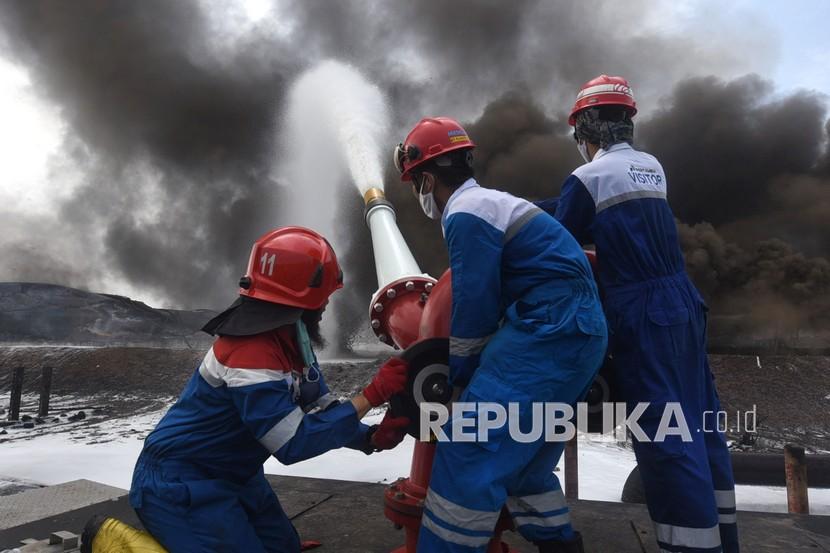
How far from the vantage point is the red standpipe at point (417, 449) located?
2174 millimetres

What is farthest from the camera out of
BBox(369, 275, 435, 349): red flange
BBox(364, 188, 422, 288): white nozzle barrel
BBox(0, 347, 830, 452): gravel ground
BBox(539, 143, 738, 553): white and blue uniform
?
BBox(0, 347, 830, 452): gravel ground

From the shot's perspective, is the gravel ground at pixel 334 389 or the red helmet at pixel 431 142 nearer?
the red helmet at pixel 431 142

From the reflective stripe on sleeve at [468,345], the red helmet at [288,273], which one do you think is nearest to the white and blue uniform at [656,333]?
the reflective stripe on sleeve at [468,345]

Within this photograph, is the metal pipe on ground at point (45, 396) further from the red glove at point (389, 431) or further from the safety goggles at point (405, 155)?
the safety goggles at point (405, 155)

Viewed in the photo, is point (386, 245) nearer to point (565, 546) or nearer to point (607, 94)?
point (607, 94)

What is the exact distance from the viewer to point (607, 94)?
2.42 metres

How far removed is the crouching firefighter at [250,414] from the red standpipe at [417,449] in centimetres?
27

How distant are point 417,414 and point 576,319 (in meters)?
0.70

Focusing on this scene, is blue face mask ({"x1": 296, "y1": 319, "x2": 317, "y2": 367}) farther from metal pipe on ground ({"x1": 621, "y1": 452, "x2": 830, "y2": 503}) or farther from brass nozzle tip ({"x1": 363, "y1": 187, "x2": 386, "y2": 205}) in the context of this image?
metal pipe on ground ({"x1": 621, "y1": 452, "x2": 830, "y2": 503})

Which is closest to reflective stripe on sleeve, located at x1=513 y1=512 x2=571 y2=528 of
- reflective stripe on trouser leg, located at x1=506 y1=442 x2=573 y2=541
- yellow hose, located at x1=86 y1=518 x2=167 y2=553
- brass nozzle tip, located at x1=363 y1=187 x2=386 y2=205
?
reflective stripe on trouser leg, located at x1=506 y1=442 x2=573 y2=541

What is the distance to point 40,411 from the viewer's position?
32.6 feet

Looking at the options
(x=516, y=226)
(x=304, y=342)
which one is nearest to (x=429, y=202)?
(x=516, y=226)

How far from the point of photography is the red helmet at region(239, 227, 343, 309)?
7.06ft

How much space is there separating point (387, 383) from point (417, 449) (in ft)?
2.32
